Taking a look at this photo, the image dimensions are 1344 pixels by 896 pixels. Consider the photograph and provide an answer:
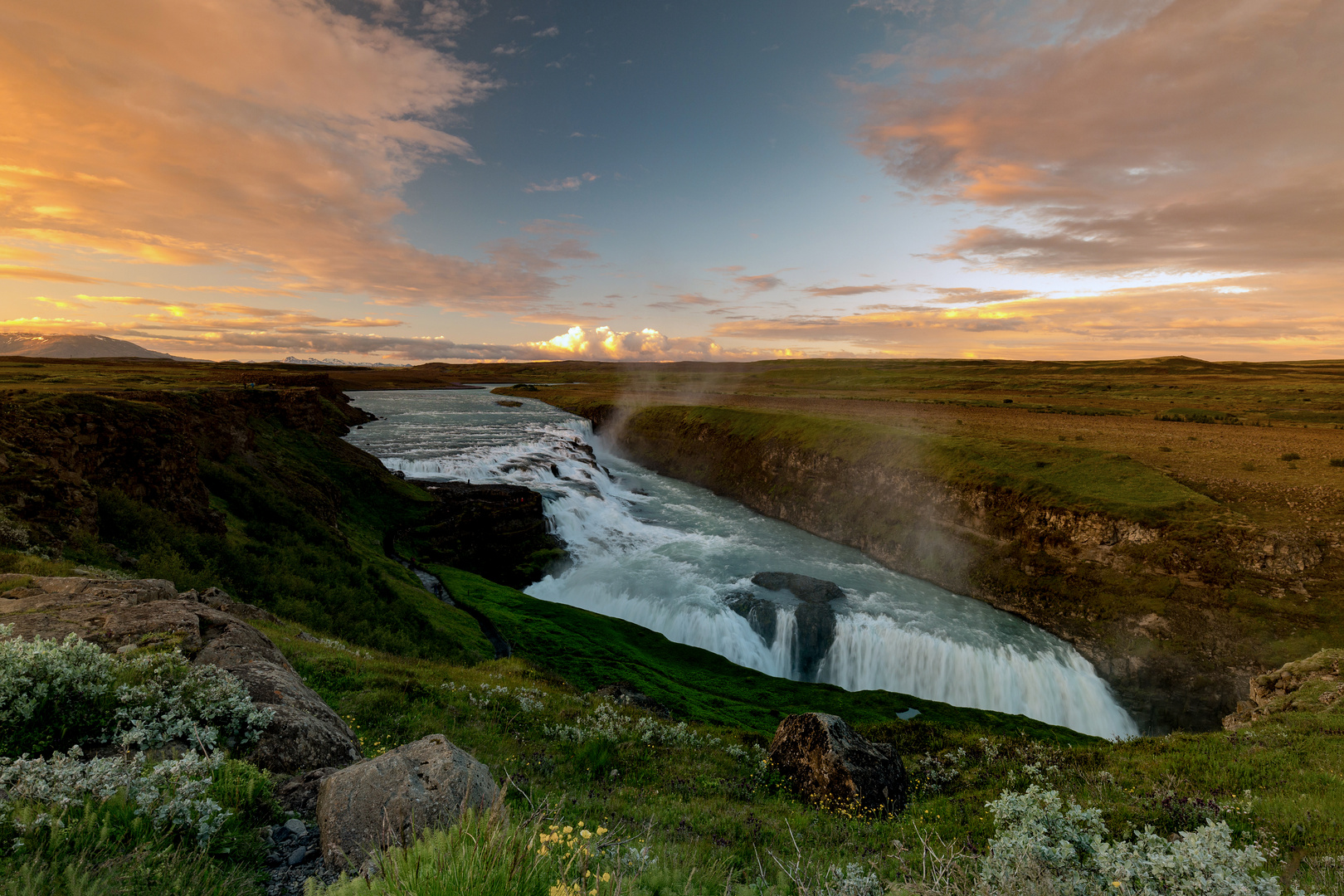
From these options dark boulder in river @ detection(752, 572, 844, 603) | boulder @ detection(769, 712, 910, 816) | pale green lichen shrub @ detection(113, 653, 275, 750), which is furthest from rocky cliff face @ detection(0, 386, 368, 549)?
dark boulder in river @ detection(752, 572, 844, 603)

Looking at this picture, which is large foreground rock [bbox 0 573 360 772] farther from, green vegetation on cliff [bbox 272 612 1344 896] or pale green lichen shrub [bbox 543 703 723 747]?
pale green lichen shrub [bbox 543 703 723 747]

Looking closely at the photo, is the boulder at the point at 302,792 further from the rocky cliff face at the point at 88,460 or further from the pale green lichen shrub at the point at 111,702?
the rocky cliff face at the point at 88,460

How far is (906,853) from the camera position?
301 inches

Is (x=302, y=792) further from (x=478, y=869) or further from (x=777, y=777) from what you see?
(x=777, y=777)

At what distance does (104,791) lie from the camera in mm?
4059

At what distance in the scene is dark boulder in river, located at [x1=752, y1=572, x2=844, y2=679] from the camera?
30.7 m

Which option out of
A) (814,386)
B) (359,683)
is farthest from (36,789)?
(814,386)

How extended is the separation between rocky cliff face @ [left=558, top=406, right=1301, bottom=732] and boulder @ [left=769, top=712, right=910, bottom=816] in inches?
1056

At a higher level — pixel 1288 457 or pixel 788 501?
pixel 1288 457

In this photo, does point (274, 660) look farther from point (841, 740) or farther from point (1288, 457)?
point (1288, 457)

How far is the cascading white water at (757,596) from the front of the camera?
2858 cm

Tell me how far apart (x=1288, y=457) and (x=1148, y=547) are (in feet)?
59.6

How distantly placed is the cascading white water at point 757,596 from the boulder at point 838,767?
64.0 ft

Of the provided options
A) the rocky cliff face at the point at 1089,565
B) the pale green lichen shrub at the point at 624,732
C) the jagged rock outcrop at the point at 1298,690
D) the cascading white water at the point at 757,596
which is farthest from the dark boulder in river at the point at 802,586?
the pale green lichen shrub at the point at 624,732
